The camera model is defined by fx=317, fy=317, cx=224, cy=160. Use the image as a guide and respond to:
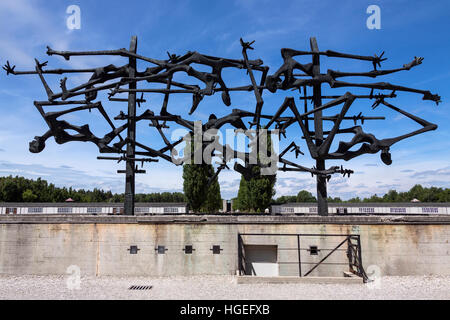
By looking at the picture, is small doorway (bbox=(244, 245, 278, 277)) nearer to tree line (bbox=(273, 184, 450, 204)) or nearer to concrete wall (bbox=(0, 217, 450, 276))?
concrete wall (bbox=(0, 217, 450, 276))

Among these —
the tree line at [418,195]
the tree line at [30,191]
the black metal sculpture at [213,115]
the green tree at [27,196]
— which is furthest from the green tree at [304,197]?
the black metal sculpture at [213,115]

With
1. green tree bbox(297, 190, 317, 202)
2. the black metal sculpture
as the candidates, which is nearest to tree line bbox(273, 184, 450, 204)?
green tree bbox(297, 190, 317, 202)

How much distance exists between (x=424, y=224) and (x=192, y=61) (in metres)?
12.7

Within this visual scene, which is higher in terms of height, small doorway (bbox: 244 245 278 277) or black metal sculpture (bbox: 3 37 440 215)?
black metal sculpture (bbox: 3 37 440 215)

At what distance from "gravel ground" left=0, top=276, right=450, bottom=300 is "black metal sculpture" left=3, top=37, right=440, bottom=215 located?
4188 millimetres

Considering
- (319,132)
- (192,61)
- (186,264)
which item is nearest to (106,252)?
(186,264)

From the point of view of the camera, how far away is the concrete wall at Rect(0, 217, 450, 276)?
43.3 feet

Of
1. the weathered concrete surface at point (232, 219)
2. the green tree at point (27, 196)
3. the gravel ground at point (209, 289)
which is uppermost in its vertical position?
the green tree at point (27, 196)

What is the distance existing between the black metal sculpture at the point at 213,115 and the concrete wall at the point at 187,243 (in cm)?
201

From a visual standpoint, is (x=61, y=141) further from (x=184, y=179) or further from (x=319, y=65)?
(x=184, y=179)

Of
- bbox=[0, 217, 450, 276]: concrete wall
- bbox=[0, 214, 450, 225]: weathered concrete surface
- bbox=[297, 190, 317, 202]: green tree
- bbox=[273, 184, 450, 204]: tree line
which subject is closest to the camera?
bbox=[0, 217, 450, 276]: concrete wall

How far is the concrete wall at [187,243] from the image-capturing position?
13.2 metres

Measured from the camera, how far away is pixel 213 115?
15.8m

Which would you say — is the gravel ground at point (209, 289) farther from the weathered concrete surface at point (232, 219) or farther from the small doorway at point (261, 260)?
the weathered concrete surface at point (232, 219)
